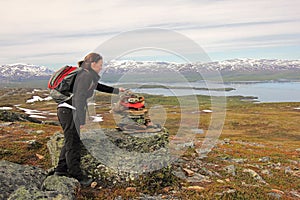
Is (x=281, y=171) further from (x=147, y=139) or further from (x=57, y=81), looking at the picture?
(x=57, y=81)

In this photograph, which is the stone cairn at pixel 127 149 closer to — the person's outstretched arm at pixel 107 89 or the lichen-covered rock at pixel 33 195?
the person's outstretched arm at pixel 107 89

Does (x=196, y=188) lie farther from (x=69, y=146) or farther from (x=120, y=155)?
(x=69, y=146)

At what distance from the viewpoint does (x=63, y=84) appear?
930cm

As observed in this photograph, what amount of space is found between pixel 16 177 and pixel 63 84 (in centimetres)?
345

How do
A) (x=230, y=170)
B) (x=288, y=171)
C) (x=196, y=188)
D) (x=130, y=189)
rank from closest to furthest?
(x=130, y=189) → (x=196, y=188) → (x=230, y=170) → (x=288, y=171)

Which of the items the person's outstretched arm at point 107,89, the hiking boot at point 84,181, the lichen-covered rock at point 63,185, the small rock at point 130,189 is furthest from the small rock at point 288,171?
the lichen-covered rock at point 63,185

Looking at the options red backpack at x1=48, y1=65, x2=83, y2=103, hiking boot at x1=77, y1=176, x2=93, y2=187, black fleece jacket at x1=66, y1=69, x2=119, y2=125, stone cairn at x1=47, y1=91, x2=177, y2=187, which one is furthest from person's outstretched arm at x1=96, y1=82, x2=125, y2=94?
hiking boot at x1=77, y1=176, x2=93, y2=187

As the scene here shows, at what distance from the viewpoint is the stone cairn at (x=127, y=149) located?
417 inches

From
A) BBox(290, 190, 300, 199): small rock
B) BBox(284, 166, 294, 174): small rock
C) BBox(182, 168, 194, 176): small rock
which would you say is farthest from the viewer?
BBox(284, 166, 294, 174): small rock

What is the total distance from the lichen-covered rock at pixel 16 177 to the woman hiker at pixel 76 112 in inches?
27.5

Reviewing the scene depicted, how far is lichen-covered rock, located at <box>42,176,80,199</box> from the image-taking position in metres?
8.77

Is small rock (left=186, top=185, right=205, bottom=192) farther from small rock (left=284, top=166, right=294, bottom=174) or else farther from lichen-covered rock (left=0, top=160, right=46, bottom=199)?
small rock (left=284, top=166, right=294, bottom=174)

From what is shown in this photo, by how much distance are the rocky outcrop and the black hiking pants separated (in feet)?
1.79

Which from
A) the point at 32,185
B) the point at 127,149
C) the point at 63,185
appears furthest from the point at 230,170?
the point at 32,185
